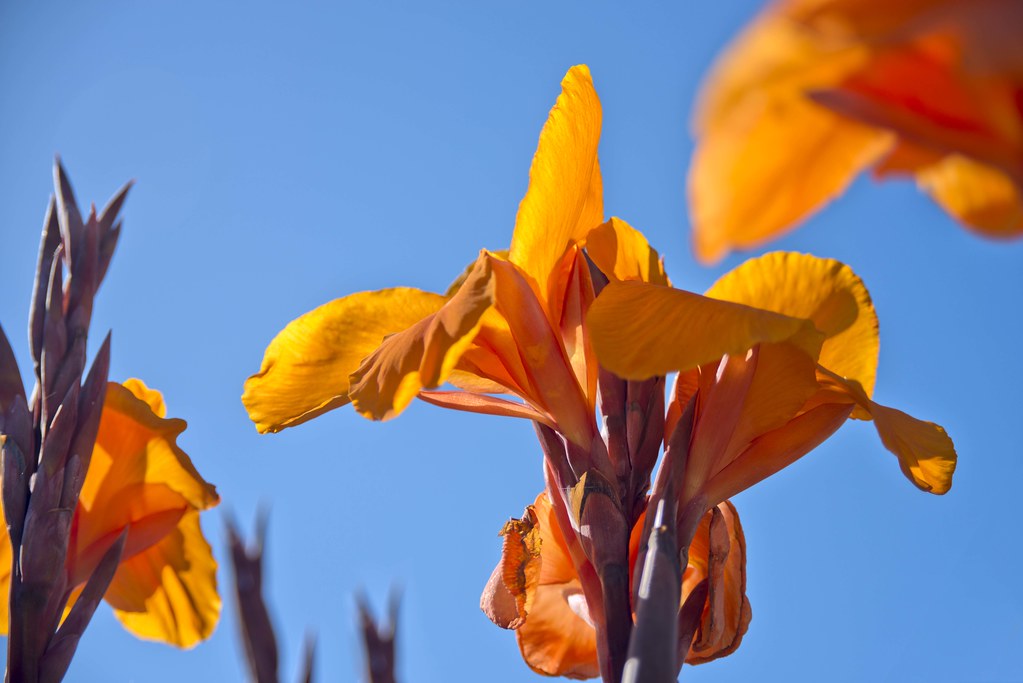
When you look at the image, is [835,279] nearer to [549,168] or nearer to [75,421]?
[549,168]

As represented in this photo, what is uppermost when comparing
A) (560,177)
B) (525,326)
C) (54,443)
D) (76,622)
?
(560,177)

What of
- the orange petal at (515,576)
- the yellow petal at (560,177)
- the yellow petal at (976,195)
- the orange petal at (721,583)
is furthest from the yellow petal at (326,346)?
the yellow petal at (976,195)

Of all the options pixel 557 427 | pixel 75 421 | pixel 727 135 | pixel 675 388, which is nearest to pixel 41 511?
pixel 75 421

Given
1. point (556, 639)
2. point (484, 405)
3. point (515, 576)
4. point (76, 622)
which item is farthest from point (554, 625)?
point (76, 622)

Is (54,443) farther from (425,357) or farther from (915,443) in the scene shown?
(915,443)

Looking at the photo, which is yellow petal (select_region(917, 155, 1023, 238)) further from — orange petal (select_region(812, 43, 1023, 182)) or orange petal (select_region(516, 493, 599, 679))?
orange petal (select_region(516, 493, 599, 679))

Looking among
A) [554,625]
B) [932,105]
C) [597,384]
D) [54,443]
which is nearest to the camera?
[932,105]

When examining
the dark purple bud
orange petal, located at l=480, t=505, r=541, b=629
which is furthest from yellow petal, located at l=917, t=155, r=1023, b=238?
the dark purple bud
